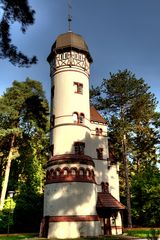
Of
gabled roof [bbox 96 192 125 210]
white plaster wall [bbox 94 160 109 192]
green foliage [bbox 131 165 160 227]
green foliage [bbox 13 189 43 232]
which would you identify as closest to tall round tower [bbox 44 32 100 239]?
gabled roof [bbox 96 192 125 210]

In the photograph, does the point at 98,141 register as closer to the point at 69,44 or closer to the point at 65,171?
the point at 65,171

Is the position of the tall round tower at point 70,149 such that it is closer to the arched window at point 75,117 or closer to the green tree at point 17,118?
the arched window at point 75,117

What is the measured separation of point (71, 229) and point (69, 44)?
17.6 m

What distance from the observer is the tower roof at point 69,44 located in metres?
30.5

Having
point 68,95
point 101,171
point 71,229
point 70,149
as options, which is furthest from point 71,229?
point 68,95

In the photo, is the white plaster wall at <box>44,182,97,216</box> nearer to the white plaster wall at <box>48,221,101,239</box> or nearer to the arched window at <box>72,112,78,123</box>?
the white plaster wall at <box>48,221,101,239</box>

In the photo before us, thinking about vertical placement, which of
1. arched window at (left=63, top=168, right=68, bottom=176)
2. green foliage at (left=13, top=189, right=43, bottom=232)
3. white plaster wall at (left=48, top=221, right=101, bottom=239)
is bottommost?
white plaster wall at (left=48, top=221, right=101, bottom=239)

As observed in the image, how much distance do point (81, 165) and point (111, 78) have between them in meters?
14.9

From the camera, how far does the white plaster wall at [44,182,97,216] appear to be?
81.3ft

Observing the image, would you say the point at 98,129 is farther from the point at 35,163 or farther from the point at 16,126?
the point at 35,163

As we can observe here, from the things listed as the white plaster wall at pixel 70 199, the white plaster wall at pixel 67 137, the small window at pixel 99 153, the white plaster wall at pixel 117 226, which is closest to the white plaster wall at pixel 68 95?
the white plaster wall at pixel 67 137

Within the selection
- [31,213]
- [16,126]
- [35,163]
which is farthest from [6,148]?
[31,213]

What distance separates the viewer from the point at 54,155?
1086 inches

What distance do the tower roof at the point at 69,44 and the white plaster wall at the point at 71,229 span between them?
664 inches
